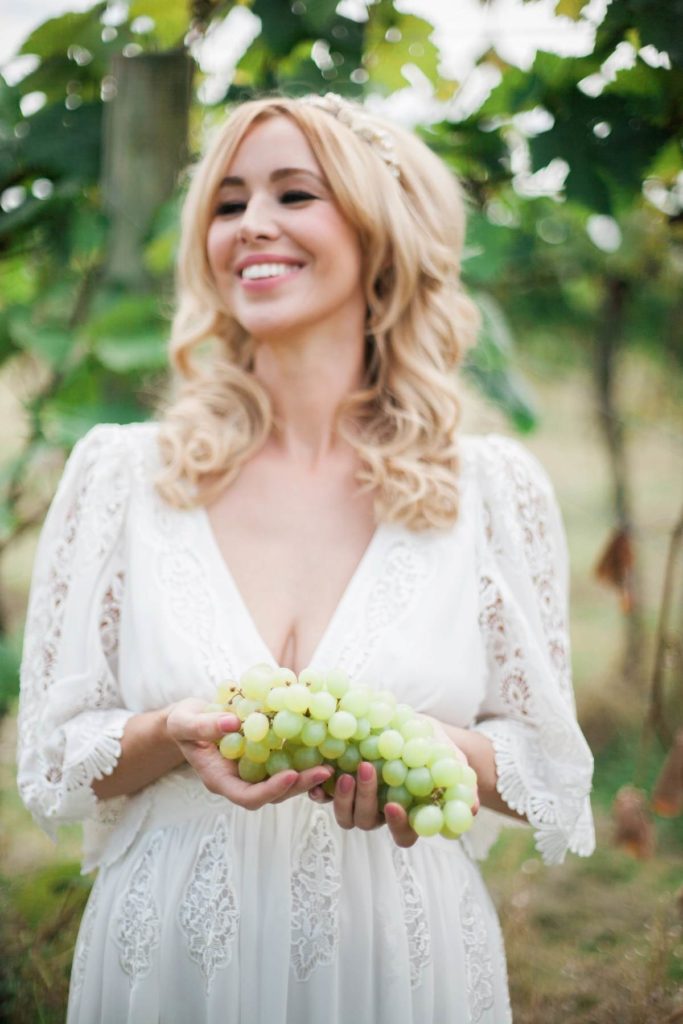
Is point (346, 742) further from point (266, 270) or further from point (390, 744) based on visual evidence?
point (266, 270)

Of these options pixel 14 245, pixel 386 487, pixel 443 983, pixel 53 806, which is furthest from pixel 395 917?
pixel 14 245

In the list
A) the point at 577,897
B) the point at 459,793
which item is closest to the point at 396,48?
the point at 459,793

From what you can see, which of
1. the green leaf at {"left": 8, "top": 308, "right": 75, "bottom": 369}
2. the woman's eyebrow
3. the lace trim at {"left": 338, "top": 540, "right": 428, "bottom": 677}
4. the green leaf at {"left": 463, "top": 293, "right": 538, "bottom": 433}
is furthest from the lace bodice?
the green leaf at {"left": 8, "top": 308, "right": 75, "bottom": 369}

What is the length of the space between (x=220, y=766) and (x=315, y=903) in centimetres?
36

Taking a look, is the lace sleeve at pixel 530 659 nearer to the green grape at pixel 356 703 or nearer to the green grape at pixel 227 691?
the green grape at pixel 356 703

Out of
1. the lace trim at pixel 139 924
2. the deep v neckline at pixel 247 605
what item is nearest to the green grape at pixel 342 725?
the deep v neckline at pixel 247 605

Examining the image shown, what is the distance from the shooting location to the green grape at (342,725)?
1.40m

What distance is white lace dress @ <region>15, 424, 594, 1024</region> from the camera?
167cm

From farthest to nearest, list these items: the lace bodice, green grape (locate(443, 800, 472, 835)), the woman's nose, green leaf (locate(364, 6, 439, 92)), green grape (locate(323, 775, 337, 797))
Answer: green leaf (locate(364, 6, 439, 92))
the woman's nose
the lace bodice
green grape (locate(323, 775, 337, 797))
green grape (locate(443, 800, 472, 835))

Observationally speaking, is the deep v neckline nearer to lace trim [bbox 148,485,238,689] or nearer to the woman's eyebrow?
lace trim [bbox 148,485,238,689]

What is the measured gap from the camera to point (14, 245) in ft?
9.40

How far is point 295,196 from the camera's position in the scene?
1945 mm

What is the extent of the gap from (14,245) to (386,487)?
5.32 feet

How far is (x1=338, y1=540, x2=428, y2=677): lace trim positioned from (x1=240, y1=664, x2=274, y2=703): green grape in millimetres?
303
